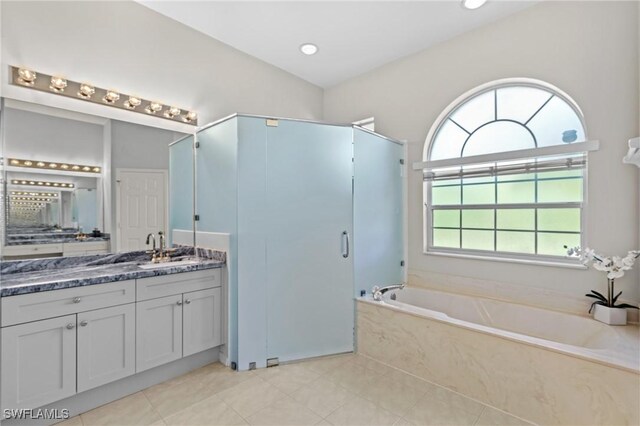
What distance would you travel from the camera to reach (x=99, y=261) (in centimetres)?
224

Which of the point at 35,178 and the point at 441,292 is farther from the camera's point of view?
the point at 441,292

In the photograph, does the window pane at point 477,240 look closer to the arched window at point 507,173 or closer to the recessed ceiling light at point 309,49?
the arched window at point 507,173

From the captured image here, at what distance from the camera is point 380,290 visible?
2791 millimetres

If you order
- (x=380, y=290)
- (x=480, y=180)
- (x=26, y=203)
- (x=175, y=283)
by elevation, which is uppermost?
(x=480, y=180)

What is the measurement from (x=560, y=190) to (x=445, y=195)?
95cm

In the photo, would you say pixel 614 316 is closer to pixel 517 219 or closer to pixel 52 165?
pixel 517 219

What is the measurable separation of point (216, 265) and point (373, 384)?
1.49 m

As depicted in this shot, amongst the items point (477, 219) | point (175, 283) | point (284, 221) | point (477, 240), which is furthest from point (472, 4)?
point (175, 283)

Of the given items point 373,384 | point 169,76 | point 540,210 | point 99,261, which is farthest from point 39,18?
point 540,210

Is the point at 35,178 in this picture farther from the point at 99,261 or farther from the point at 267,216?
the point at 267,216

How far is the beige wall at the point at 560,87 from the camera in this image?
6.93ft

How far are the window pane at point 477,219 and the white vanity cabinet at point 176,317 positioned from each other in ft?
7.98

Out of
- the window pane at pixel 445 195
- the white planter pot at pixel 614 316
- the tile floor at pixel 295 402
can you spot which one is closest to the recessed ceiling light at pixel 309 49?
the window pane at pixel 445 195

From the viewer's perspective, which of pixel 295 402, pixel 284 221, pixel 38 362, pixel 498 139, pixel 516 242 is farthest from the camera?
pixel 498 139
